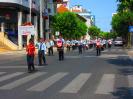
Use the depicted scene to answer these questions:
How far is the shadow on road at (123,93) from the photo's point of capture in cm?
1401

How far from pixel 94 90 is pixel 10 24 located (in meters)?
57.4

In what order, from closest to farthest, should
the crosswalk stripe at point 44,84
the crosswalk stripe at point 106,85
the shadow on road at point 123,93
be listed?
the shadow on road at point 123,93 < the crosswalk stripe at point 106,85 < the crosswalk stripe at point 44,84

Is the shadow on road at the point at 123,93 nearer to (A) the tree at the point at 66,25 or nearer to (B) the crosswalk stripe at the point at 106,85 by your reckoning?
(B) the crosswalk stripe at the point at 106,85

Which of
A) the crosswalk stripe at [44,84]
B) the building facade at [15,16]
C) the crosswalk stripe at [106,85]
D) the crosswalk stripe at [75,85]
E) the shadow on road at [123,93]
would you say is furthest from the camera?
the building facade at [15,16]

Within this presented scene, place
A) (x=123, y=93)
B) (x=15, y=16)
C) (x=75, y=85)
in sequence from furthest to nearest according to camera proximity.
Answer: (x=15, y=16), (x=75, y=85), (x=123, y=93)

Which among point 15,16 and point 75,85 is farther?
point 15,16

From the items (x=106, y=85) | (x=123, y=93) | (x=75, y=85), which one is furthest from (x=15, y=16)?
(x=123, y=93)

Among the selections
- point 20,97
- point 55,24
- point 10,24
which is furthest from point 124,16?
point 20,97

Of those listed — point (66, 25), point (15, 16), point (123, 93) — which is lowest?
point (123, 93)

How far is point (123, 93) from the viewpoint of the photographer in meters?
14.8

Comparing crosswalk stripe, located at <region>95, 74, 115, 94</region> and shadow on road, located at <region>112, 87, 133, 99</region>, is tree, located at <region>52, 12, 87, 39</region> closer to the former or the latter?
crosswalk stripe, located at <region>95, 74, 115, 94</region>

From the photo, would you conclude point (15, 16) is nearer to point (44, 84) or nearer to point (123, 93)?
point (44, 84)

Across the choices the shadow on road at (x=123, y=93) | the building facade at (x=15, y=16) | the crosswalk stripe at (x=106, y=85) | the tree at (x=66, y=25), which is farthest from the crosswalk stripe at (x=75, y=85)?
the tree at (x=66, y=25)

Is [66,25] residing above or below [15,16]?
below
